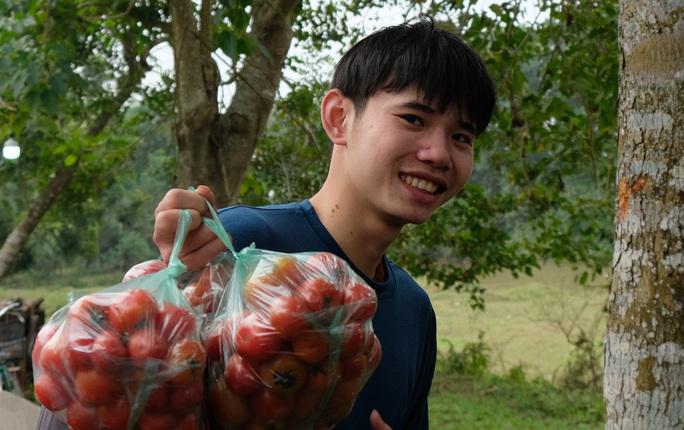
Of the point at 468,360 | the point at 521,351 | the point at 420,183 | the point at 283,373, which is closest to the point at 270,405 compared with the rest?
the point at 283,373

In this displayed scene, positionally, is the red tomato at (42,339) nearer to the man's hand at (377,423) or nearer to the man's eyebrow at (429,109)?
the man's hand at (377,423)

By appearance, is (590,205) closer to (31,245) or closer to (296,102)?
(296,102)

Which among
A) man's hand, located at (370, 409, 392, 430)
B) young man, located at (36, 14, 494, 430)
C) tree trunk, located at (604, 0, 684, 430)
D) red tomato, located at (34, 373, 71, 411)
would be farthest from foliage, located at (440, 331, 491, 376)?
red tomato, located at (34, 373, 71, 411)

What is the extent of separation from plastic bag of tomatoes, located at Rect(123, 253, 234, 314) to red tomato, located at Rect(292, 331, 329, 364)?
0.59 feet

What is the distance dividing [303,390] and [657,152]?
1612 millimetres

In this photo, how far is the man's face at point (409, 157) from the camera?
152 centimetres

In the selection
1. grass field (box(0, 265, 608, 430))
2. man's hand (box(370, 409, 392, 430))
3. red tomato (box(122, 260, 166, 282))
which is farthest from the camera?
grass field (box(0, 265, 608, 430))

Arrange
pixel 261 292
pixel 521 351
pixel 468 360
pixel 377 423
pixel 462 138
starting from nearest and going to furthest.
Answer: pixel 261 292 < pixel 377 423 < pixel 462 138 < pixel 468 360 < pixel 521 351

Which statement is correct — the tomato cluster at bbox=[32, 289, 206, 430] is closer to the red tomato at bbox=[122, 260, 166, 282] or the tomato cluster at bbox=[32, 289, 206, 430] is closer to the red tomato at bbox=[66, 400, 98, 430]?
the red tomato at bbox=[66, 400, 98, 430]

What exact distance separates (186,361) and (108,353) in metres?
0.09

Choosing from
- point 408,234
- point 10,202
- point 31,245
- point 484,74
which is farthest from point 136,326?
point 31,245

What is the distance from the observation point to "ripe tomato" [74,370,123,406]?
1.03 m

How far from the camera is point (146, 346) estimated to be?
104cm

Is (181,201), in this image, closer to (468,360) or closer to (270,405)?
(270,405)
